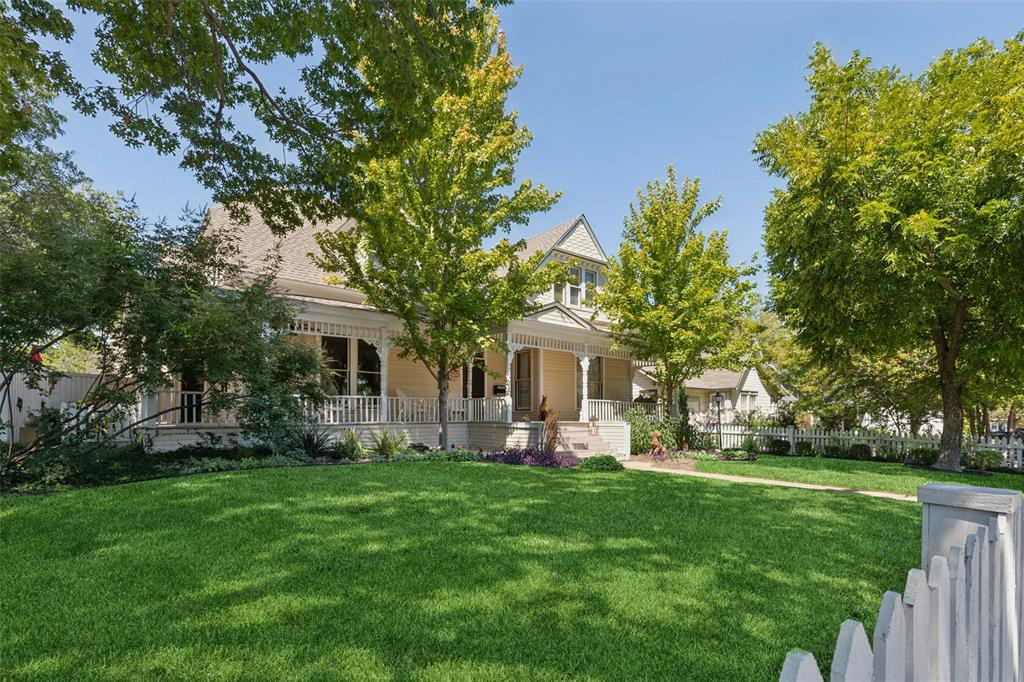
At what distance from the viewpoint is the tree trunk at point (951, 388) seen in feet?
44.4

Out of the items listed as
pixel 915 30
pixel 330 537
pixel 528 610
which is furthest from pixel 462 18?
pixel 915 30

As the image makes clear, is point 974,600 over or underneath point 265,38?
underneath

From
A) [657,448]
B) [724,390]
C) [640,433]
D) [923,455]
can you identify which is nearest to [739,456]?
[657,448]

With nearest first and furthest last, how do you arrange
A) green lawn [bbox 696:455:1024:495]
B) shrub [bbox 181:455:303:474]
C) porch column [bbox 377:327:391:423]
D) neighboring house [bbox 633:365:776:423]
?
1. shrub [bbox 181:455:303:474]
2. green lawn [bbox 696:455:1024:495]
3. porch column [bbox 377:327:391:423]
4. neighboring house [bbox 633:365:776:423]

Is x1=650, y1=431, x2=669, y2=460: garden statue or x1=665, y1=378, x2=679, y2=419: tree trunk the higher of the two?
x1=665, y1=378, x2=679, y2=419: tree trunk

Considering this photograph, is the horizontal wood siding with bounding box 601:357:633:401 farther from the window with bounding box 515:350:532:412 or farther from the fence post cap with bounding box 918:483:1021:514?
the fence post cap with bounding box 918:483:1021:514

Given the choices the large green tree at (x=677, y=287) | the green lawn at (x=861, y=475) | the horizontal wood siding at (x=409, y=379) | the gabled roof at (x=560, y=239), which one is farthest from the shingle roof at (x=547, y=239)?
the green lawn at (x=861, y=475)

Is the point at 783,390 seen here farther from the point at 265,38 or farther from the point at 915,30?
the point at 265,38

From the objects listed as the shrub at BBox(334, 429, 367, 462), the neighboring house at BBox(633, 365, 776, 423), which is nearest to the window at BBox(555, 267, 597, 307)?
the neighboring house at BBox(633, 365, 776, 423)

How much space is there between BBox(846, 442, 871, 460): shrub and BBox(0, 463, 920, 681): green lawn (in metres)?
11.3

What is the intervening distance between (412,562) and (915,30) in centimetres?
1295

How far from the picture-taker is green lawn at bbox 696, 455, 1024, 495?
10.0 metres

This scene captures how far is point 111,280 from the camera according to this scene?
29.6 ft

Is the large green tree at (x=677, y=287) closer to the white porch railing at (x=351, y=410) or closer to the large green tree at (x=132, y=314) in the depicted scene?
the white porch railing at (x=351, y=410)
